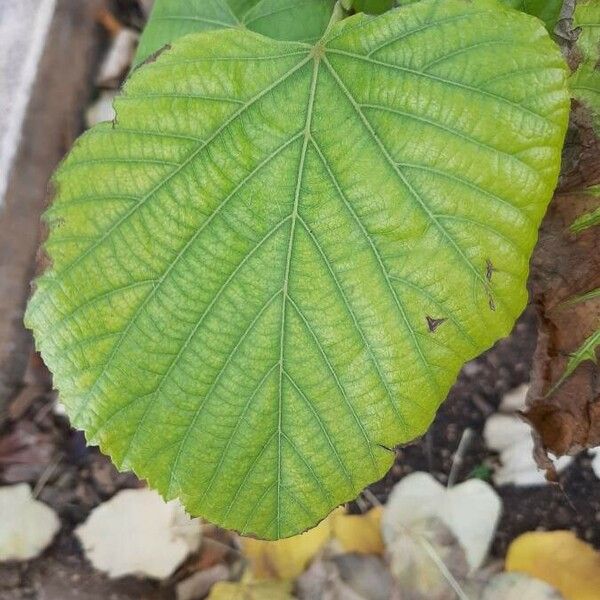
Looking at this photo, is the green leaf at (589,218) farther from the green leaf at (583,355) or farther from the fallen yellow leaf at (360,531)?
the fallen yellow leaf at (360,531)

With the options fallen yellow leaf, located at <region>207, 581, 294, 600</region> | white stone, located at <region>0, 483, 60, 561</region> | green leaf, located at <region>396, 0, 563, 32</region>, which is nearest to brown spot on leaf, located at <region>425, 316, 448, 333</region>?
green leaf, located at <region>396, 0, 563, 32</region>

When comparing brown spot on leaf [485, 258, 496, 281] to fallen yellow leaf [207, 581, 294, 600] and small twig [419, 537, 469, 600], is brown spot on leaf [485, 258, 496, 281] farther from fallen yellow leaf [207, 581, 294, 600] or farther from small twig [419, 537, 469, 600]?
fallen yellow leaf [207, 581, 294, 600]

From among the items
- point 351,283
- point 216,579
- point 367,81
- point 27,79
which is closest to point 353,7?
point 367,81

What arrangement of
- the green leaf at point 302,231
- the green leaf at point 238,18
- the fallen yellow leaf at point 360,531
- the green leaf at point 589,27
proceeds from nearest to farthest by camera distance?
the green leaf at point 302,231
the green leaf at point 589,27
the green leaf at point 238,18
the fallen yellow leaf at point 360,531

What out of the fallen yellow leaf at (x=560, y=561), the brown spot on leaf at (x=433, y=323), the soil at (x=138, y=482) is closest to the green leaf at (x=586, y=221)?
the brown spot on leaf at (x=433, y=323)

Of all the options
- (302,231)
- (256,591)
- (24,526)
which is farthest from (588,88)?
(24,526)

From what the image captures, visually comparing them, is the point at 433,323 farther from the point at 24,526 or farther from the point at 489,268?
the point at 24,526
